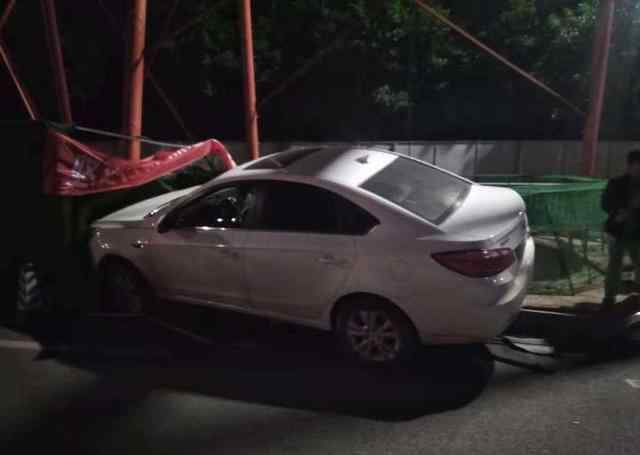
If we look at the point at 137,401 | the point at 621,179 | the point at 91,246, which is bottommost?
the point at 137,401

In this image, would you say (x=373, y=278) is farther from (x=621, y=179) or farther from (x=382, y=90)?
(x=382, y=90)

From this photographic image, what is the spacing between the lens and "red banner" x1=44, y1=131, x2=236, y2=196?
6.52m

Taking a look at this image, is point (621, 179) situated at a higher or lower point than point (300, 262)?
higher

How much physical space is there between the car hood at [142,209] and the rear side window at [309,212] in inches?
40.5

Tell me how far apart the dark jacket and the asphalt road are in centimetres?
124

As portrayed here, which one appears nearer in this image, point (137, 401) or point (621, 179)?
point (137, 401)

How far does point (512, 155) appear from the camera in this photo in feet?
51.9

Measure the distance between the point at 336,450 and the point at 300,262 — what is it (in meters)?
1.59

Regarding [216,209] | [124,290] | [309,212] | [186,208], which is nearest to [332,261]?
[309,212]

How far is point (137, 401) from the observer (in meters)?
4.85

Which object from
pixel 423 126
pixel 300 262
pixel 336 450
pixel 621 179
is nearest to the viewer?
pixel 336 450

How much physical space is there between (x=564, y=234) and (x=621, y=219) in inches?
49.2

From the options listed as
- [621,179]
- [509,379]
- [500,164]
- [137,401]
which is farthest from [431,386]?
[500,164]

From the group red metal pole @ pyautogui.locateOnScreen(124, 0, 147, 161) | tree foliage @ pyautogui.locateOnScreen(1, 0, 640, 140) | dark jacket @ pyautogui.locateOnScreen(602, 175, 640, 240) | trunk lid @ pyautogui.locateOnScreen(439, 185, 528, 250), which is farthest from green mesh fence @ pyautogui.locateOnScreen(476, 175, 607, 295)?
tree foliage @ pyautogui.locateOnScreen(1, 0, 640, 140)
